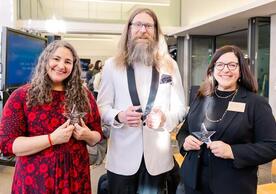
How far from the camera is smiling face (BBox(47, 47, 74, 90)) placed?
160 cm

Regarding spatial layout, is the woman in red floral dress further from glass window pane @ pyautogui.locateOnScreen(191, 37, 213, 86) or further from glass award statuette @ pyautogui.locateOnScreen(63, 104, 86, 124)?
glass window pane @ pyautogui.locateOnScreen(191, 37, 213, 86)

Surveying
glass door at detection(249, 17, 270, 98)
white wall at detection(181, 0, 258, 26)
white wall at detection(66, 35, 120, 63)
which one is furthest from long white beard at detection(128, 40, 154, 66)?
white wall at detection(66, 35, 120, 63)

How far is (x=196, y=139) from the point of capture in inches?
67.1

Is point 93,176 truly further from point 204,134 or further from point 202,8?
point 202,8

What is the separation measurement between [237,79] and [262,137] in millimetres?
329

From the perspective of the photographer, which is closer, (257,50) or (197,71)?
(257,50)

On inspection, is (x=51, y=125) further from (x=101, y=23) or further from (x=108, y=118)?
(x=101, y=23)

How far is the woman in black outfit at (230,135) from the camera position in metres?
1.59

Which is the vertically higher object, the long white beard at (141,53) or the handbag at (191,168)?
the long white beard at (141,53)

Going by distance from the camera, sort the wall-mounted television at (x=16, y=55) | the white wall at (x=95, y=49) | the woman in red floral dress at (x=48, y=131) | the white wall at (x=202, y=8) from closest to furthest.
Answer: the woman in red floral dress at (x=48, y=131) < the wall-mounted television at (x=16, y=55) < the white wall at (x=202, y=8) < the white wall at (x=95, y=49)

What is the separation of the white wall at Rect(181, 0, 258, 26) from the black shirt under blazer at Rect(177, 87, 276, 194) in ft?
23.7

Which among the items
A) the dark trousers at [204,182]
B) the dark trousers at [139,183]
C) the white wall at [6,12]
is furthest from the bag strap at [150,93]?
the white wall at [6,12]

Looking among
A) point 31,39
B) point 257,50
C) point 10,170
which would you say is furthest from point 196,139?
point 257,50

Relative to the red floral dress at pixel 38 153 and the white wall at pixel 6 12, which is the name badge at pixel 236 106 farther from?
the white wall at pixel 6 12
